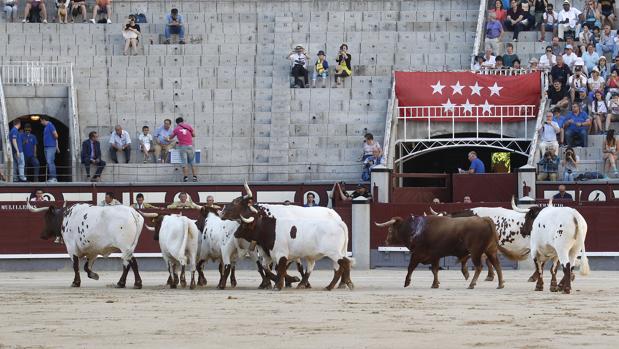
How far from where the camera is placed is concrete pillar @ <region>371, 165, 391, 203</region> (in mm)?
39062

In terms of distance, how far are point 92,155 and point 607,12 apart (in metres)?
13.1

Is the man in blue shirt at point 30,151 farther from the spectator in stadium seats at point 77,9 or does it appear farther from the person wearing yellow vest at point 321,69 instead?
the person wearing yellow vest at point 321,69

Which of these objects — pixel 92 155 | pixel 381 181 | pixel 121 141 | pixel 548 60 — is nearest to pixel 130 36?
pixel 121 141

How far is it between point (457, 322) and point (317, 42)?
24710 mm

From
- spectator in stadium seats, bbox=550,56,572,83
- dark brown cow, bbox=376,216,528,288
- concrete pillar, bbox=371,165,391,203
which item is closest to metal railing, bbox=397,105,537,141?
spectator in stadium seats, bbox=550,56,572,83

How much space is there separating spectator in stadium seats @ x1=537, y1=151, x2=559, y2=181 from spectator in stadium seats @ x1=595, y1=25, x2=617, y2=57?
4976 millimetres

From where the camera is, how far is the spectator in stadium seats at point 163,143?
1651 inches

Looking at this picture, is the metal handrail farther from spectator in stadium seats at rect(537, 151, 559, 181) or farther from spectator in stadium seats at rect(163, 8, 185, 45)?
spectator in stadium seats at rect(163, 8, 185, 45)

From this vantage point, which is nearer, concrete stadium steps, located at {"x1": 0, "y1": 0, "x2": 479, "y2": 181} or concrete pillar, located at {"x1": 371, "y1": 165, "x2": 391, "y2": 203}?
concrete pillar, located at {"x1": 371, "y1": 165, "x2": 391, "y2": 203}

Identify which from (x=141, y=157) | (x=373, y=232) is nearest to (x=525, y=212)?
(x=373, y=232)

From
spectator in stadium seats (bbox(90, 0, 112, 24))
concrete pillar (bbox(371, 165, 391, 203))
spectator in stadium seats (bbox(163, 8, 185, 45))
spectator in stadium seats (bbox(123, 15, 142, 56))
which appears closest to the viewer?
concrete pillar (bbox(371, 165, 391, 203))

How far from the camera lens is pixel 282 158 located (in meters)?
42.3

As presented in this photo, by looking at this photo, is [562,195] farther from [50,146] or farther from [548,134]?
[50,146]

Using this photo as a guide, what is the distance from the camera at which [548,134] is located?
40.7 meters
